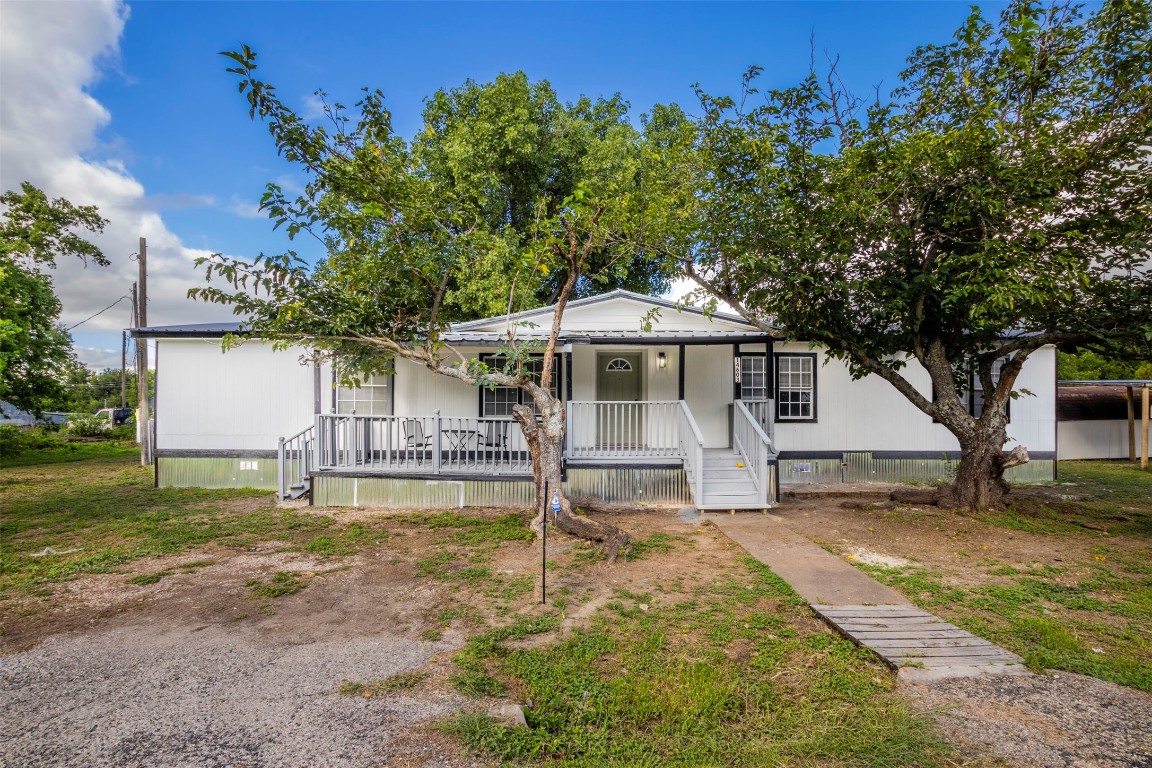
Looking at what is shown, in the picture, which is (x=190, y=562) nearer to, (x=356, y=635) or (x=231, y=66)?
(x=356, y=635)

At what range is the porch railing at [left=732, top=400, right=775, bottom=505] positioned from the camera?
8.29 metres

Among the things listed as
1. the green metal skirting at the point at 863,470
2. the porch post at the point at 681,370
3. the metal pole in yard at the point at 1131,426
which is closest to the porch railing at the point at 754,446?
the porch post at the point at 681,370

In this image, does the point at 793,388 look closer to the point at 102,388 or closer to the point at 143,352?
the point at 143,352

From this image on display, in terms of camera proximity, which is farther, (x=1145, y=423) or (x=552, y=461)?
(x=1145, y=423)

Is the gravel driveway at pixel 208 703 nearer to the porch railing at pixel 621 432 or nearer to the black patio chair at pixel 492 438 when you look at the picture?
the black patio chair at pixel 492 438

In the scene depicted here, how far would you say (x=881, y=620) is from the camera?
429 centimetres

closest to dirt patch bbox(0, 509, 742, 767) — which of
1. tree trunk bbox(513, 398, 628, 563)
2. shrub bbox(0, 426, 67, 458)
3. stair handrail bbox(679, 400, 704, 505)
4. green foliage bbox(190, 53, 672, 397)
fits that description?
tree trunk bbox(513, 398, 628, 563)

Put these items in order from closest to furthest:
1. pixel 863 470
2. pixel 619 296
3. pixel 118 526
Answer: pixel 118 526 < pixel 619 296 < pixel 863 470

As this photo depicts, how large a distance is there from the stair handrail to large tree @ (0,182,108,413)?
12.9 meters

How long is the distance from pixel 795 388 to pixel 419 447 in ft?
26.0

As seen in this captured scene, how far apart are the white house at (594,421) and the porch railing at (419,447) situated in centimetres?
4

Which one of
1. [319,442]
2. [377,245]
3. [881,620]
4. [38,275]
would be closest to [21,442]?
[38,275]

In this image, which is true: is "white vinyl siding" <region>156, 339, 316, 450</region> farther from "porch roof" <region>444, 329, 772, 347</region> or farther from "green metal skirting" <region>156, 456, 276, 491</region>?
"porch roof" <region>444, 329, 772, 347</region>

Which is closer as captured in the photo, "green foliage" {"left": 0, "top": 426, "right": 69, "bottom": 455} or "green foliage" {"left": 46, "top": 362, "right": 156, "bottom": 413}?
Result: "green foliage" {"left": 0, "top": 426, "right": 69, "bottom": 455}
